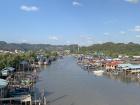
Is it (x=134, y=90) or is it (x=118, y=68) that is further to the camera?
(x=118, y=68)

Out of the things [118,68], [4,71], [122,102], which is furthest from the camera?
[118,68]

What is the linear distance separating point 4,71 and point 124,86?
12.3m

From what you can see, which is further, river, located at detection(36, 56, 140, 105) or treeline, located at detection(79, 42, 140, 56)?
treeline, located at detection(79, 42, 140, 56)

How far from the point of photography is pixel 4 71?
108ft

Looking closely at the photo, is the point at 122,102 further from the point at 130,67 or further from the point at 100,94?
the point at 130,67

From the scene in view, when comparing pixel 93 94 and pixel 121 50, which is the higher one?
pixel 121 50

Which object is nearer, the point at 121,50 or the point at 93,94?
the point at 93,94

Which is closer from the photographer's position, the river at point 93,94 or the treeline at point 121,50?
the river at point 93,94

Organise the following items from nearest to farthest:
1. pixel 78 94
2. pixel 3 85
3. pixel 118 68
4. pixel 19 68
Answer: pixel 3 85 → pixel 78 94 → pixel 19 68 → pixel 118 68

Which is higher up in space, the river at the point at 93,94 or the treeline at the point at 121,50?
the treeline at the point at 121,50

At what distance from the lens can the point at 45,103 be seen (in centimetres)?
1986

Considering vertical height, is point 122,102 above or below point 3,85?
below

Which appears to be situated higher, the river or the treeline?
the treeline

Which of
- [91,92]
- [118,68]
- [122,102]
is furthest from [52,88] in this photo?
[118,68]
